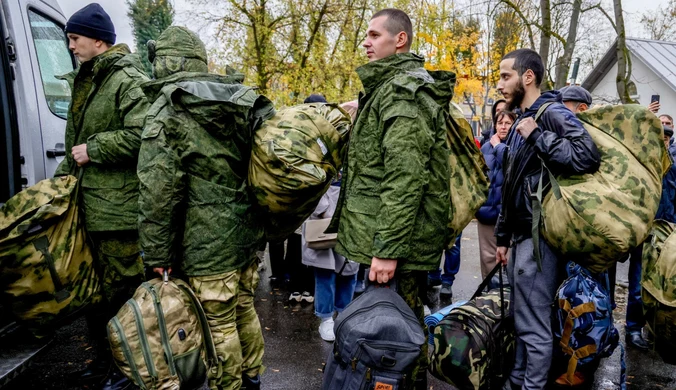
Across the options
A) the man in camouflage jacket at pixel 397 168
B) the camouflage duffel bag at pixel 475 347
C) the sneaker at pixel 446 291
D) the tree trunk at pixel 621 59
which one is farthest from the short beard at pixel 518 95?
the tree trunk at pixel 621 59

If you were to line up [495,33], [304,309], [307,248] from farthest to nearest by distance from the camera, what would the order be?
[495,33] < [304,309] < [307,248]

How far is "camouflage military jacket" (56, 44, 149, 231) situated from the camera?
3125mm

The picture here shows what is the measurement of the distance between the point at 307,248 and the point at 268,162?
67.7 inches

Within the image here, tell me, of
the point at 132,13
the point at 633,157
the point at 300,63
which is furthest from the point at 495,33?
the point at 633,157

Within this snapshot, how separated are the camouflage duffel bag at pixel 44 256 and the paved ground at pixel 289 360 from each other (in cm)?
72

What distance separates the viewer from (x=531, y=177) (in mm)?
2986

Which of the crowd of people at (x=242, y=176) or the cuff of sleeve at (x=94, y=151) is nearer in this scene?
the crowd of people at (x=242, y=176)

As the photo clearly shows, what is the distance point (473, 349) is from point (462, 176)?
100 cm

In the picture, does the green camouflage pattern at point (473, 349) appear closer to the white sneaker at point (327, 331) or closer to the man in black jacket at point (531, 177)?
the man in black jacket at point (531, 177)

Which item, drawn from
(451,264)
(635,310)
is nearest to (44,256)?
(451,264)

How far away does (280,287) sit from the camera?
5.73m

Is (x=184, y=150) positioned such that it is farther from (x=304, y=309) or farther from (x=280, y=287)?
(x=280, y=287)

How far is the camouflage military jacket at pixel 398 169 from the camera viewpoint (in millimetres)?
2475

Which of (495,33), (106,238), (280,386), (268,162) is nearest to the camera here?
(268,162)
